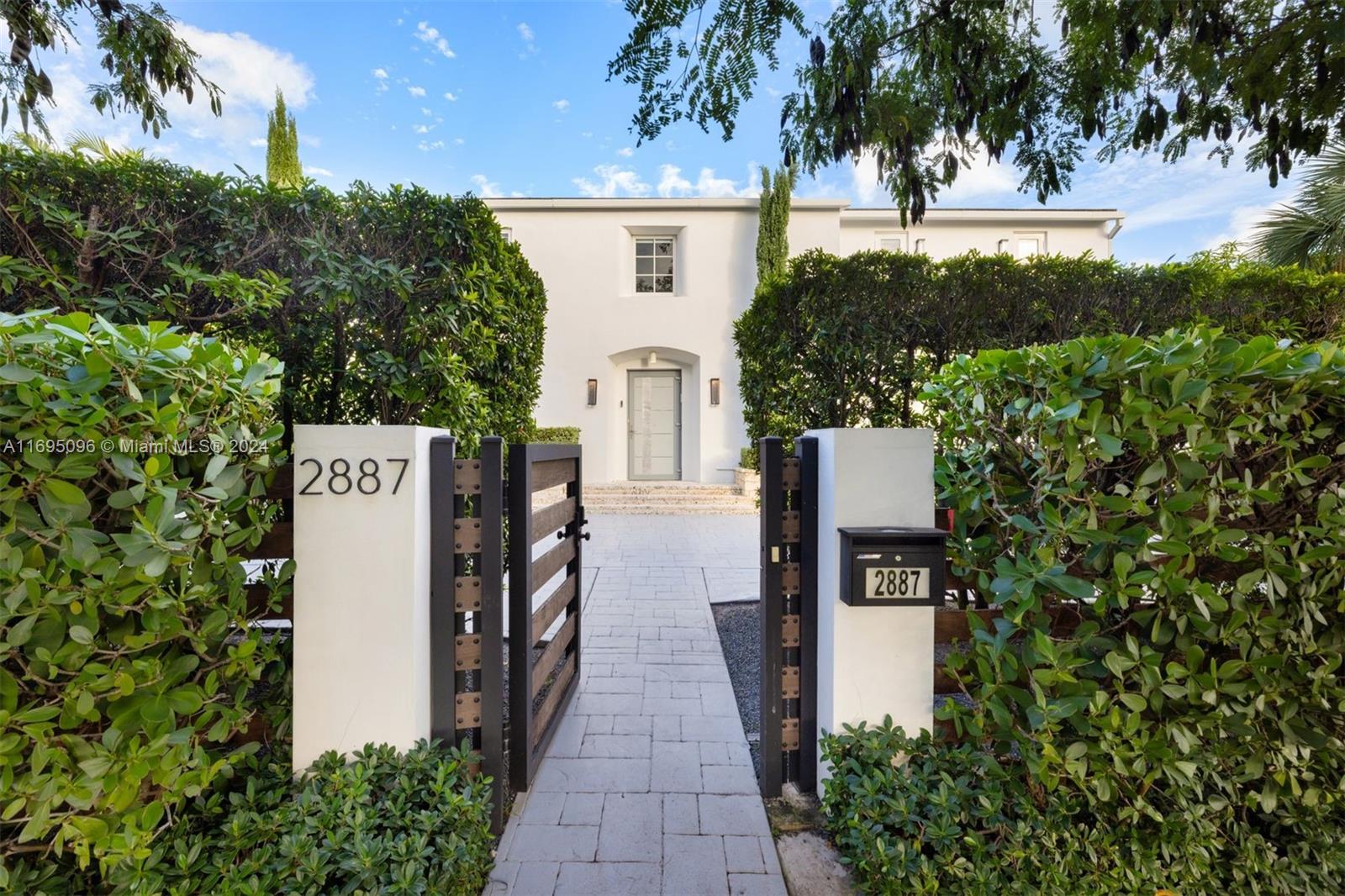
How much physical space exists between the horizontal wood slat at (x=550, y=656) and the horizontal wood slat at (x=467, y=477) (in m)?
0.85

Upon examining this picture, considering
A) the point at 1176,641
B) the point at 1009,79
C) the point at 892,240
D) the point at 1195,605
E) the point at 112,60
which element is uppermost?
the point at 892,240

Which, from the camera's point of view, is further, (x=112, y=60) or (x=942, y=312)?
(x=942, y=312)

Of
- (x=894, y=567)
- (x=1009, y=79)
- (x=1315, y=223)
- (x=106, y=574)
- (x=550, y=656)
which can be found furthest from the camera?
(x=1315, y=223)

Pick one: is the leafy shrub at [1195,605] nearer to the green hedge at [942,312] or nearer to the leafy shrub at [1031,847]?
the leafy shrub at [1031,847]

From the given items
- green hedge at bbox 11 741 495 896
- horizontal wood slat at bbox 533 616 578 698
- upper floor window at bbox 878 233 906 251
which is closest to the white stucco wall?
upper floor window at bbox 878 233 906 251

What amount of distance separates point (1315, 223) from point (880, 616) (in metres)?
8.32

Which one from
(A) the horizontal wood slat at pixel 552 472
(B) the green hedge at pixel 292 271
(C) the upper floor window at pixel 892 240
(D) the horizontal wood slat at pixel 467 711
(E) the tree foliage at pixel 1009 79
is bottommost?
(D) the horizontal wood slat at pixel 467 711

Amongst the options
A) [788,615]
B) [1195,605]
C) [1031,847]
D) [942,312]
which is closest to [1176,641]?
[1195,605]

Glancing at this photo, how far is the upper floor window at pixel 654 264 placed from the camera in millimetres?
11266

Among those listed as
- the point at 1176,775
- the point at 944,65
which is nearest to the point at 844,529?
the point at 1176,775

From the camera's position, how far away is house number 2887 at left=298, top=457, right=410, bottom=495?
1.64 m

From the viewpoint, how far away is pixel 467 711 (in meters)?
1.84

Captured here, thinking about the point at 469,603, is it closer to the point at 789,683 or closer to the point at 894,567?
the point at 789,683

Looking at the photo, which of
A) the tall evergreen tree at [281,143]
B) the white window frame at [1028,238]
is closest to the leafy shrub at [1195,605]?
the white window frame at [1028,238]
